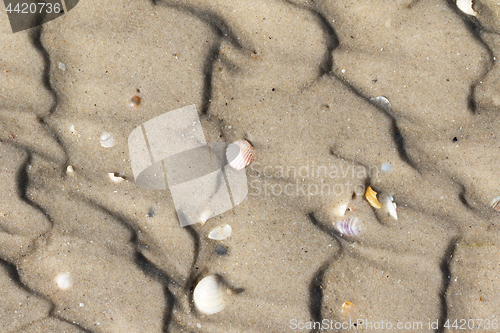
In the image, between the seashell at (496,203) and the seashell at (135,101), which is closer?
the seashell at (135,101)

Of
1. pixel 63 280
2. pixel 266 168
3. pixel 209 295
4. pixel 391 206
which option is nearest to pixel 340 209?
pixel 391 206

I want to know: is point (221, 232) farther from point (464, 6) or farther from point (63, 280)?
point (464, 6)

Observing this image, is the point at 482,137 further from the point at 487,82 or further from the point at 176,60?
the point at 176,60

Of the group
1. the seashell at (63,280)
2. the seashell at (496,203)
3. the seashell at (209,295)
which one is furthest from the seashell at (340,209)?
the seashell at (63,280)

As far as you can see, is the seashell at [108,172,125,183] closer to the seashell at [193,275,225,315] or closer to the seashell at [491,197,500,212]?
the seashell at [193,275,225,315]

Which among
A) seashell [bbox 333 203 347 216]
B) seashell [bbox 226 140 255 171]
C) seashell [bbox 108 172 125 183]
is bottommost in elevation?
seashell [bbox 333 203 347 216]

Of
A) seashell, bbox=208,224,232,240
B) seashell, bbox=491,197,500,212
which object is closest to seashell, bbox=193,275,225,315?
seashell, bbox=208,224,232,240

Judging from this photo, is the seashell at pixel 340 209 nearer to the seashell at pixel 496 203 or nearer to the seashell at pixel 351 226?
the seashell at pixel 351 226
